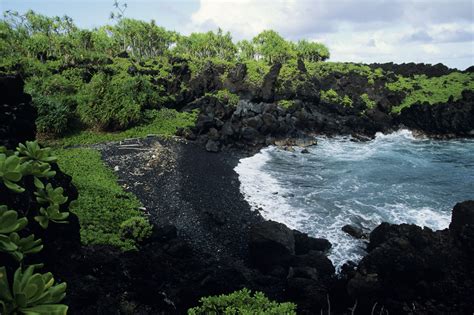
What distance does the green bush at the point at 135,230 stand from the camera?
14.0 meters

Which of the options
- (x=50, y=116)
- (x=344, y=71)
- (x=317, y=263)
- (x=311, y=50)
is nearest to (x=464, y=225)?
(x=317, y=263)

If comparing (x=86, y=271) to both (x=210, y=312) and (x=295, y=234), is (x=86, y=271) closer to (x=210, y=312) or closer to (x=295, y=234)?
(x=210, y=312)

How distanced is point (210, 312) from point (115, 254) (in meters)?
7.78

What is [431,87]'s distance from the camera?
5556 centimetres

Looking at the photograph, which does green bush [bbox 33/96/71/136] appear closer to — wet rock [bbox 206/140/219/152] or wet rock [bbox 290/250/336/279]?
wet rock [bbox 206/140/219/152]

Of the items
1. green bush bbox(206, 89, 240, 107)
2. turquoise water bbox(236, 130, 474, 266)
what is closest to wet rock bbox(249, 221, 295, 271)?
turquoise water bbox(236, 130, 474, 266)

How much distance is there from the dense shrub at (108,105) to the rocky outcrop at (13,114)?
834 inches

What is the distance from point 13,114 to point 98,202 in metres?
7.59

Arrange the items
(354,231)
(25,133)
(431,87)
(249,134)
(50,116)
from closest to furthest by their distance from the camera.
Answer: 1. (25,133)
2. (354,231)
3. (50,116)
4. (249,134)
5. (431,87)

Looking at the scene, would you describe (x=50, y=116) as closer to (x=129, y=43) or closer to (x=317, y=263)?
(x=317, y=263)

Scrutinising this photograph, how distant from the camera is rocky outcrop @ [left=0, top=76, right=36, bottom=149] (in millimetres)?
9117

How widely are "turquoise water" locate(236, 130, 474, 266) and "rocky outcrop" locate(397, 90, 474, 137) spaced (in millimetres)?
5336

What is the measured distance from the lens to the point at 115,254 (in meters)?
12.7

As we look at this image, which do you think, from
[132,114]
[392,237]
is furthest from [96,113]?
[392,237]
